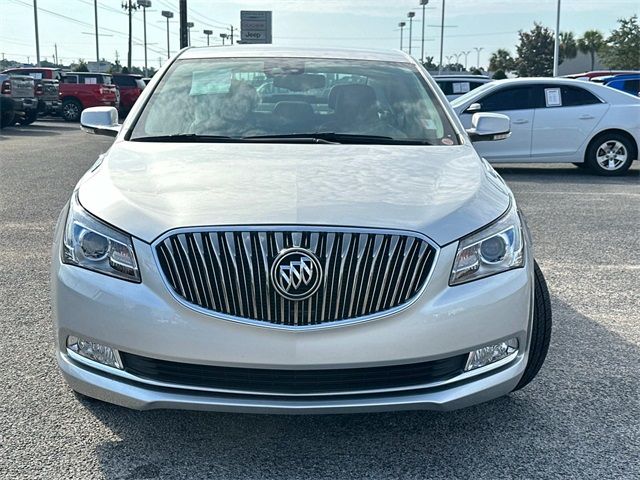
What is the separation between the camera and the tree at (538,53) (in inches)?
2566

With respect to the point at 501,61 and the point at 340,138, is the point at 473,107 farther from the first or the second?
the point at 501,61

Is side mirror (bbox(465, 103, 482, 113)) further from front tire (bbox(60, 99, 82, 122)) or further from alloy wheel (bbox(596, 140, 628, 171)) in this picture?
front tire (bbox(60, 99, 82, 122))

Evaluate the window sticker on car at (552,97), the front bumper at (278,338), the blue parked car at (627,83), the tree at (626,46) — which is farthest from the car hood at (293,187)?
the tree at (626,46)

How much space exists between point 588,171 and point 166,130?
9600mm

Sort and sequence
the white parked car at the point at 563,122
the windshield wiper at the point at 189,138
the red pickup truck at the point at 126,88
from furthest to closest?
the red pickup truck at the point at 126,88 → the white parked car at the point at 563,122 → the windshield wiper at the point at 189,138

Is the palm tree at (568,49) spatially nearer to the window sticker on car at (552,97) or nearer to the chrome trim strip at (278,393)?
the window sticker on car at (552,97)

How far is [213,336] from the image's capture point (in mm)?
2604

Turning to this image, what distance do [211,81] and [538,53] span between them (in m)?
66.4

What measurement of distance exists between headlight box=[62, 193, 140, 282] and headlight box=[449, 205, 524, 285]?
1186mm

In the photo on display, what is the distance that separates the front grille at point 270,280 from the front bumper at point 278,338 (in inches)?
2.0

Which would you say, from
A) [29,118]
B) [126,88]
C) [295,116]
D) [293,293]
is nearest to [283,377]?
[293,293]

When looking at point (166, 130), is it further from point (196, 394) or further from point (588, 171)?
point (588, 171)

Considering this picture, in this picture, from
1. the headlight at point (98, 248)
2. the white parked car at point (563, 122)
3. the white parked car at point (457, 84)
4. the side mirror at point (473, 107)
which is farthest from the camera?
the white parked car at point (457, 84)

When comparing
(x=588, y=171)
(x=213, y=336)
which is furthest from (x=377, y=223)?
(x=588, y=171)
